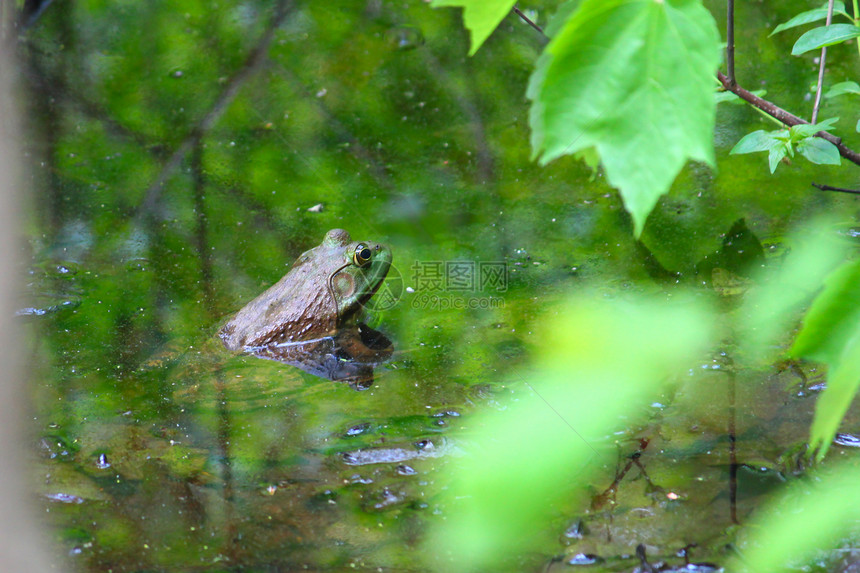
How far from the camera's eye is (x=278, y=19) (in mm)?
6348

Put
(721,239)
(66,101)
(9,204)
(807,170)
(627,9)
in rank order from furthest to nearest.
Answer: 1. (66,101)
2. (9,204)
3. (807,170)
4. (721,239)
5. (627,9)

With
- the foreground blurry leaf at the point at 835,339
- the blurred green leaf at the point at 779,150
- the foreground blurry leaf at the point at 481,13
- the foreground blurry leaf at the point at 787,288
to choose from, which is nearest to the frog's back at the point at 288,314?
the foreground blurry leaf at the point at 787,288

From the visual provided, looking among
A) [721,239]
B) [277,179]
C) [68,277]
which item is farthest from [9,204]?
[721,239]

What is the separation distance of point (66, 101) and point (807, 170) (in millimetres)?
5540

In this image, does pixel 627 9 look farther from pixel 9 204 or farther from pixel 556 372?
pixel 9 204

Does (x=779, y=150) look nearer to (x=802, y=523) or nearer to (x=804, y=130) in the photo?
(x=804, y=130)

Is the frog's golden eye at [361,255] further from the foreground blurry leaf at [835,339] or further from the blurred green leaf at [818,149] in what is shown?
the foreground blurry leaf at [835,339]

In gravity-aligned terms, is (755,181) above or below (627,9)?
below

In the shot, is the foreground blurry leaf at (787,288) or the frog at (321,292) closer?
the foreground blurry leaf at (787,288)

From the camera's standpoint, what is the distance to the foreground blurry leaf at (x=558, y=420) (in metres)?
2.42

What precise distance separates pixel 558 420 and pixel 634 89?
60.5 inches

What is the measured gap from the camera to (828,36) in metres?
2.26

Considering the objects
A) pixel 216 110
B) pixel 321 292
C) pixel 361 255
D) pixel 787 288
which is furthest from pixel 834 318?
pixel 216 110

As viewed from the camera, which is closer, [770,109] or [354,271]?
[770,109]
